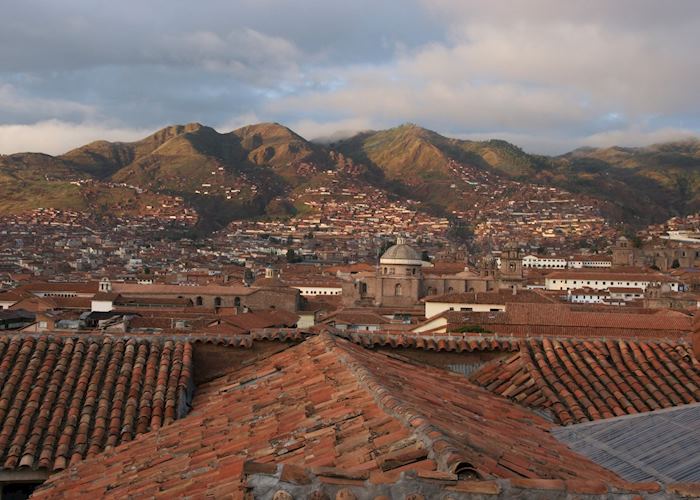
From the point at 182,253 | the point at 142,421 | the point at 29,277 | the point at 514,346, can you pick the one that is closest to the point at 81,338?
the point at 142,421

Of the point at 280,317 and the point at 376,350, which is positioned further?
the point at 280,317

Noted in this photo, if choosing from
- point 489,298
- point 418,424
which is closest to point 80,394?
point 418,424

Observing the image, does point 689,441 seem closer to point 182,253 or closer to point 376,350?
point 376,350

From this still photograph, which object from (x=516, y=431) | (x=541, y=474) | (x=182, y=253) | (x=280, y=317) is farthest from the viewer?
(x=182, y=253)

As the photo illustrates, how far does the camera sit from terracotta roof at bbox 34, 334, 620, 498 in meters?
3.99

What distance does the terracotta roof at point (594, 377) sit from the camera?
285 inches

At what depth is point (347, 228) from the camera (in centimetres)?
15212

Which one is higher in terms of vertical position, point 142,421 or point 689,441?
point 689,441

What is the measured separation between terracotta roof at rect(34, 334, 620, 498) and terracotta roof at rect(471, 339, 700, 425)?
435mm

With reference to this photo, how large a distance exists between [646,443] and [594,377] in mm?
2706

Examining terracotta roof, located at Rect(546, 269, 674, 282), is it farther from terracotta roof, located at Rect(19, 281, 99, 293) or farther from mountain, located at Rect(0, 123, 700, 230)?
mountain, located at Rect(0, 123, 700, 230)

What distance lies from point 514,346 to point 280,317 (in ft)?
97.0

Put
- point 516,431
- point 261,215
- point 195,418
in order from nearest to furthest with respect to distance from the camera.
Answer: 1. point 516,431
2. point 195,418
3. point 261,215

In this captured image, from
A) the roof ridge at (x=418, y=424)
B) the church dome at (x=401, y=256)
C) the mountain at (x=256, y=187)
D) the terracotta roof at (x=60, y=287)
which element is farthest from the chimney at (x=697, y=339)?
the mountain at (x=256, y=187)
